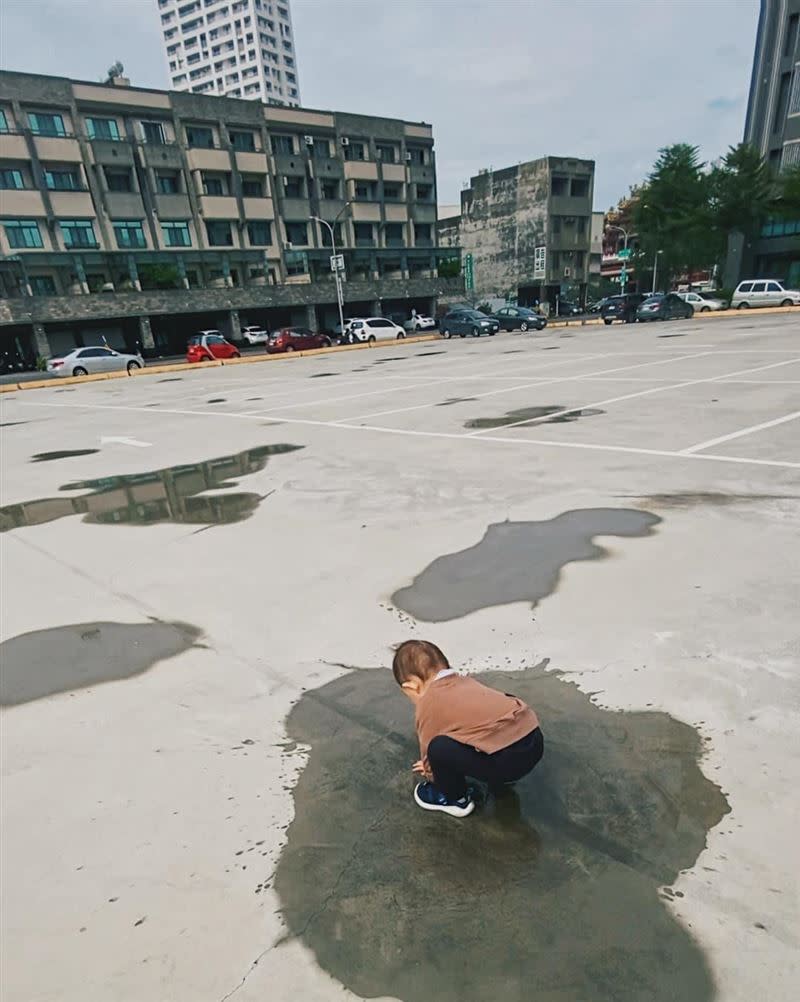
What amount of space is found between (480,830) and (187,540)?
14.5 feet

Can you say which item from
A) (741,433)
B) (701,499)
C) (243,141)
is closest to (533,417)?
(741,433)

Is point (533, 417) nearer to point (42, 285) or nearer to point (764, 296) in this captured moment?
point (764, 296)

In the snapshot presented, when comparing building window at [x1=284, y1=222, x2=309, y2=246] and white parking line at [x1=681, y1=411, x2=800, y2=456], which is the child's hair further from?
building window at [x1=284, y1=222, x2=309, y2=246]

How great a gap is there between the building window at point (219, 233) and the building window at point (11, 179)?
12377 millimetres

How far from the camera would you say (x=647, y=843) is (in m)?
2.19

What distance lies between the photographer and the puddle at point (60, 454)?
10480 millimetres

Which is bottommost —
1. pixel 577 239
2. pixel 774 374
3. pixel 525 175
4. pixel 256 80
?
pixel 774 374

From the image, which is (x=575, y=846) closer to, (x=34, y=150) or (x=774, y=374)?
(x=774, y=374)

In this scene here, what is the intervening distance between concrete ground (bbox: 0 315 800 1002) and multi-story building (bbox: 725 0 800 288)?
1937 inches

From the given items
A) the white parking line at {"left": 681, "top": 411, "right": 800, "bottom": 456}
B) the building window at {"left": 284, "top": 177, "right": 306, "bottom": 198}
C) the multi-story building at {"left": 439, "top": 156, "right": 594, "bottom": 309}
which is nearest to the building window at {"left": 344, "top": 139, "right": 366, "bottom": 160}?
the building window at {"left": 284, "top": 177, "right": 306, "bottom": 198}

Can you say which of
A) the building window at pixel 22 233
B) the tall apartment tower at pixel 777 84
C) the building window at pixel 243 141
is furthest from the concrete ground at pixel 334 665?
the tall apartment tower at pixel 777 84

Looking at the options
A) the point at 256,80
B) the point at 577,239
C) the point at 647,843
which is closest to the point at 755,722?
the point at 647,843

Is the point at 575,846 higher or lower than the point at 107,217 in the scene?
lower

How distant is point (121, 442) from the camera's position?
1151 centimetres
